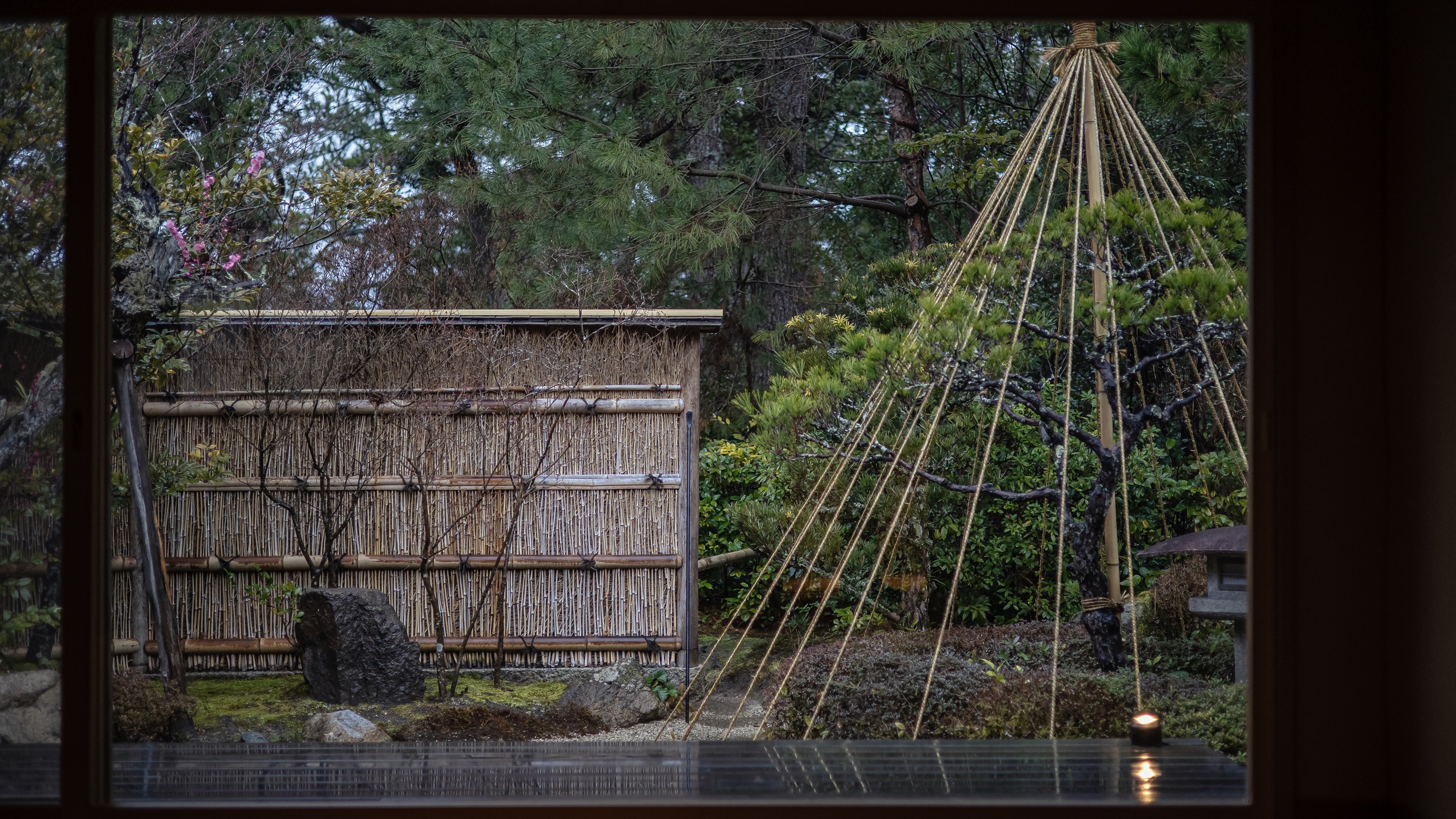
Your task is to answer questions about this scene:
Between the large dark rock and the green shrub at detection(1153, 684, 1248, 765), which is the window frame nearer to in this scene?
the green shrub at detection(1153, 684, 1248, 765)

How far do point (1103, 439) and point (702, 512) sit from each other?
257cm

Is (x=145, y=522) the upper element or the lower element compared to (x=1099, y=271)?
lower

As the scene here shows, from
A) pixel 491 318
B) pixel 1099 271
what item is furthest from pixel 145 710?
pixel 1099 271

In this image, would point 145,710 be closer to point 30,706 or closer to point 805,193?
point 30,706

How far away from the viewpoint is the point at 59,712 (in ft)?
5.13

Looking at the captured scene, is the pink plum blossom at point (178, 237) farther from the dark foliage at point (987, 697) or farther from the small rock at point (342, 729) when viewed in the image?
the dark foliage at point (987, 697)

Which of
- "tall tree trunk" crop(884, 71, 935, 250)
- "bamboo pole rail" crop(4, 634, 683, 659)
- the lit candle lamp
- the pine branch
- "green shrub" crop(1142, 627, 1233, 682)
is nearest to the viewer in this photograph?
the lit candle lamp

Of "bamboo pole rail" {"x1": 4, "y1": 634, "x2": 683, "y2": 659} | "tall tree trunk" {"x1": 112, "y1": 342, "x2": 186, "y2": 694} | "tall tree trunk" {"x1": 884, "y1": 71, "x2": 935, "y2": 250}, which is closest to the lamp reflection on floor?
"bamboo pole rail" {"x1": 4, "y1": 634, "x2": 683, "y2": 659}

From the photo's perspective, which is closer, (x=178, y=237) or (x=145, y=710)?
(x=145, y=710)

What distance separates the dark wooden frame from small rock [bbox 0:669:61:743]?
14 cm

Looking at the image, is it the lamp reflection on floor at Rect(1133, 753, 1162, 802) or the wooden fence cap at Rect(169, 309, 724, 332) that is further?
the wooden fence cap at Rect(169, 309, 724, 332)

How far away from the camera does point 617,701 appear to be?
4.39 meters

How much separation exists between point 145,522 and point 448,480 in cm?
123

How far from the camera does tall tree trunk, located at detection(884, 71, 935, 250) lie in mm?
5992
